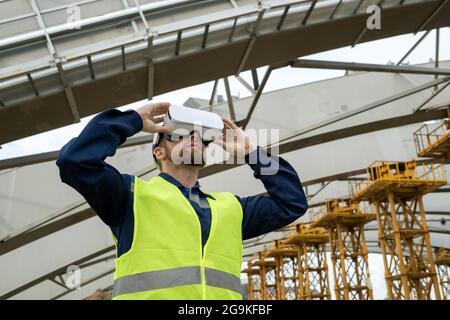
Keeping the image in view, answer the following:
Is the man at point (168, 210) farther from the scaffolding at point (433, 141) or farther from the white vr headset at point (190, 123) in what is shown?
the scaffolding at point (433, 141)

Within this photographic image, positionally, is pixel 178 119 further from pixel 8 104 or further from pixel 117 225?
pixel 8 104

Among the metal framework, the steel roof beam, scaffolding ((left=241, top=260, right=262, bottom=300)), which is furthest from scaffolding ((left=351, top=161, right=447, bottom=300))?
scaffolding ((left=241, top=260, right=262, bottom=300))

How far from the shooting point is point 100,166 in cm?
234

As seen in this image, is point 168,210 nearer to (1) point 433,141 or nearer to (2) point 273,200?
(2) point 273,200

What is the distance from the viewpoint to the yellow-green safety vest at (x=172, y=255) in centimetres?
237

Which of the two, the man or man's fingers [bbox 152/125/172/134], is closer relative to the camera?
the man

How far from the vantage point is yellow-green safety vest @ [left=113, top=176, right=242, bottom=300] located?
2367 millimetres

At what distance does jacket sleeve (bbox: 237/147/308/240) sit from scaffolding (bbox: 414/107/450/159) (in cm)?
2182

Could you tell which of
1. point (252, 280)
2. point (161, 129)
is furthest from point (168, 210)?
point (252, 280)

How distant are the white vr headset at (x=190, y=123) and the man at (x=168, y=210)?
0.04 metres

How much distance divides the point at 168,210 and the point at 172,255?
24cm

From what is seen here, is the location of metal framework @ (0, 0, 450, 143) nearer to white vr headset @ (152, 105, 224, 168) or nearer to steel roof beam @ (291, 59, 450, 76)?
steel roof beam @ (291, 59, 450, 76)
